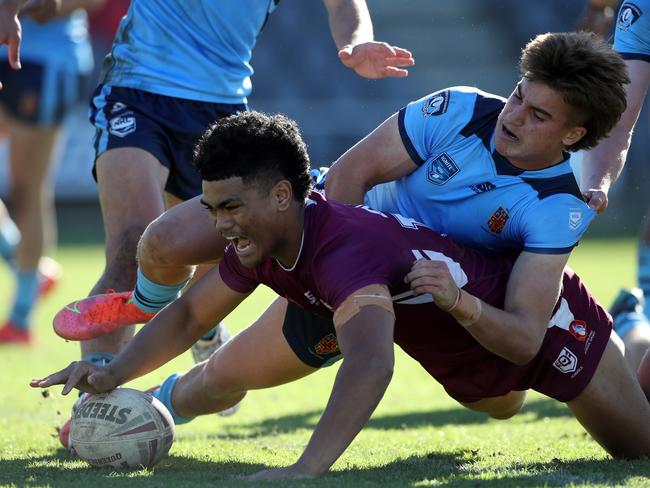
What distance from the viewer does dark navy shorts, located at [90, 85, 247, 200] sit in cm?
548

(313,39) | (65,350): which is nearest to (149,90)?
(65,350)

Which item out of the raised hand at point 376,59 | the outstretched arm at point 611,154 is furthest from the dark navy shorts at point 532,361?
the raised hand at point 376,59

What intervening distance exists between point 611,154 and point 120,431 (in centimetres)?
251

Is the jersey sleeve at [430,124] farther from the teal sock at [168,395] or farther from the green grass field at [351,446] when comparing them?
the teal sock at [168,395]

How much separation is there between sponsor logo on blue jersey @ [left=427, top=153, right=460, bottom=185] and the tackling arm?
0.08 metres

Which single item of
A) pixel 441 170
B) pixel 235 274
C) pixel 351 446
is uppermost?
pixel 441 170

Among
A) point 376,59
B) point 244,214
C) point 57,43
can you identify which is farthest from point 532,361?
point 57,43

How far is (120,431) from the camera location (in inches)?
172

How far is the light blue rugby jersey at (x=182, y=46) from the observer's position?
5.67 m

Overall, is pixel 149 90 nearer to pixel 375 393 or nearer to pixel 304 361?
pixel 304 361

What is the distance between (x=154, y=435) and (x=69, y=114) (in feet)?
17.6

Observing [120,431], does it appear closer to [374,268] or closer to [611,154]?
[374,268]

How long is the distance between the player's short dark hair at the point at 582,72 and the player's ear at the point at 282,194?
1.07 metres

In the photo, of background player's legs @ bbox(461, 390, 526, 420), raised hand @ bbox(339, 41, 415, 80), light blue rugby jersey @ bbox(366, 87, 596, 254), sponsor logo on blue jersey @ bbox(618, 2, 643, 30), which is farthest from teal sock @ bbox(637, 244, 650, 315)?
raised hand @ bbox(339, 41, 415, 80)
